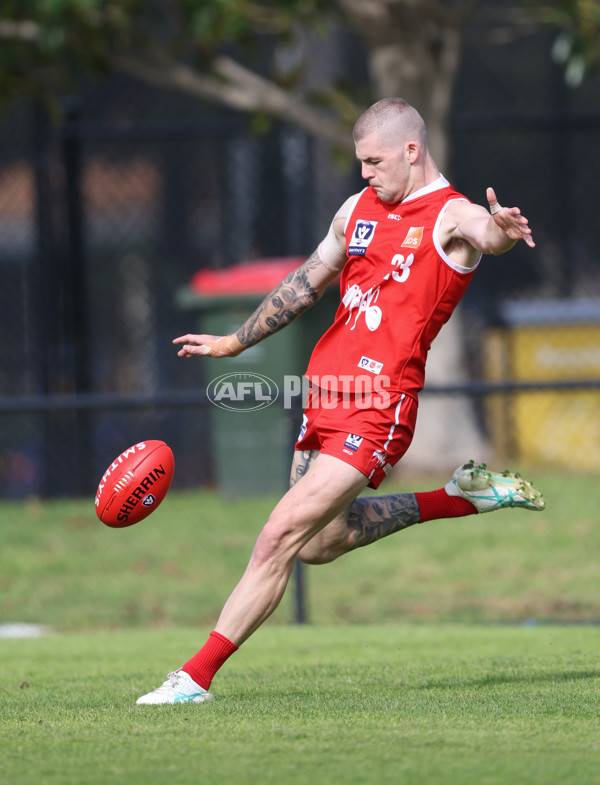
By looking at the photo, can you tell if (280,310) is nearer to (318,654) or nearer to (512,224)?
(512,224)

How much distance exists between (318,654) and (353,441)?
90.8 inches

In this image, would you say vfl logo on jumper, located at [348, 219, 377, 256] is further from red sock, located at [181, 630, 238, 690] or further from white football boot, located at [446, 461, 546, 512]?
red sock, located at [181, 630, 238, 690]

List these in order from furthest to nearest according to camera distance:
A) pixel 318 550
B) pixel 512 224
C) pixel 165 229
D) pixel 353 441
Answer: pixel 165 229 < pixel 318 550 < pixel 353 441 < pixel 512 224

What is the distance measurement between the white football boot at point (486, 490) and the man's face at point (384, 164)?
1260 millimetres

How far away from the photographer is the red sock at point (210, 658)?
183 inches

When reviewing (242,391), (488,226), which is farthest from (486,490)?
(242,391)

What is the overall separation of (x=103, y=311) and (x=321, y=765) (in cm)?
905

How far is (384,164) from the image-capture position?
4.67m

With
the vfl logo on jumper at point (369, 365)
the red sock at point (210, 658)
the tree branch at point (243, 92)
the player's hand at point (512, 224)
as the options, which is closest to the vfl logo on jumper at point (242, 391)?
the tree branch at point (243, 92)

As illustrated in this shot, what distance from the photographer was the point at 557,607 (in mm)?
8750

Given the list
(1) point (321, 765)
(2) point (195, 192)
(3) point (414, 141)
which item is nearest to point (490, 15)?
(2) point (195, 192)

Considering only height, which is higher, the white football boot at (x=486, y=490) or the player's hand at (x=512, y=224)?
the player's hand at (x=512, y=224)

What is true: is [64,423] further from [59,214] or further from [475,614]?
[475,614]

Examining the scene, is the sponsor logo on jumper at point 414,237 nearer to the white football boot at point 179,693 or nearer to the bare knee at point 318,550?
the bare knee at point 318,550
